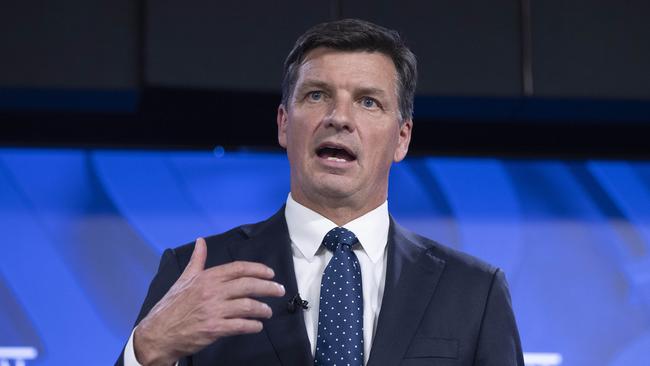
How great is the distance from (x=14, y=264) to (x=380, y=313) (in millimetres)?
2057

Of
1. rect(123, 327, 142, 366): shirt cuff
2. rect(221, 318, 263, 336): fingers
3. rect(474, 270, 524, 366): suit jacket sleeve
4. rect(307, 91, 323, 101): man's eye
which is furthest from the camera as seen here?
rect(307, 91, 323, 101): man's eye

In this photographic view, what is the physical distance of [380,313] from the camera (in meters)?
2.04

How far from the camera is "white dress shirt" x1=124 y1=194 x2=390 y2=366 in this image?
2086mm

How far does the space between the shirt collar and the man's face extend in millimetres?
26

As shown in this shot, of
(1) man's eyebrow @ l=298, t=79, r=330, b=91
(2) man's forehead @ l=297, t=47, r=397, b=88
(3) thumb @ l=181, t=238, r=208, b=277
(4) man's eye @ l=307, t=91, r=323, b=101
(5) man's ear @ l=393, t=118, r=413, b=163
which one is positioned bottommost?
(3) thumb @ l=181, t=238, r=208, b=277

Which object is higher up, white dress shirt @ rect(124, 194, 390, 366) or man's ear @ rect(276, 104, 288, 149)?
man's ear @ rect(276, 104, 288, 149)

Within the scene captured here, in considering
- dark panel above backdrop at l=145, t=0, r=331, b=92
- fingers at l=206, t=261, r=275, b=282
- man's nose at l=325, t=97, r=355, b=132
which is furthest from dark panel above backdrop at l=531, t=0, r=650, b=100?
Answer: fingers at l=206, t=261, r=275, b=282

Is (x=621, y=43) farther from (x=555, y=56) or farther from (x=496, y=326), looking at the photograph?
(x=496, y=326)

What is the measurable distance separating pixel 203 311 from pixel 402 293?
16.6 inches

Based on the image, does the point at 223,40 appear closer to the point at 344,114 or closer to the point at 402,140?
the point at 402,140

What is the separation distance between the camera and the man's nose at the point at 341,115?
2.17 m

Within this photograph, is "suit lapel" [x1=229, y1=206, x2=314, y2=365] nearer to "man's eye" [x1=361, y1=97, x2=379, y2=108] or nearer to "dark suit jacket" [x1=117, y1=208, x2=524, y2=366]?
"dark suit jacket" [x1=117, y1=208, x2=524, y2=366]

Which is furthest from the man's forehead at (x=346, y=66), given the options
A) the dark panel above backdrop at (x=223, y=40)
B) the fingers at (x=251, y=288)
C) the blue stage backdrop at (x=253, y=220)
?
the blue stage backdrop at (x=253, y=220)

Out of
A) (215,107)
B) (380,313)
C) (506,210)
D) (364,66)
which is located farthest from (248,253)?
(506,210)
